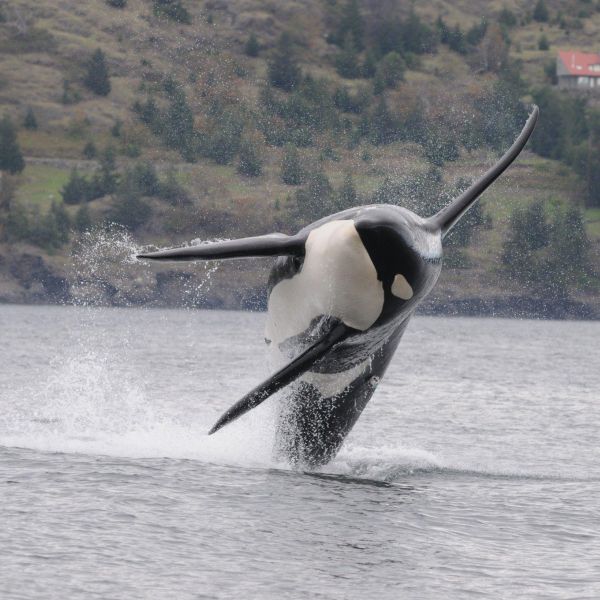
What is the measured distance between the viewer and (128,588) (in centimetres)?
1945

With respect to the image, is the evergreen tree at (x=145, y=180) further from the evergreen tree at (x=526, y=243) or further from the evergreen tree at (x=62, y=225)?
the evergreen tree at (x=526, y=243)

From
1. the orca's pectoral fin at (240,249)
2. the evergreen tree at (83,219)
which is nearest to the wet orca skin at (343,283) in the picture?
the orca's pectoral fin at (240,249)

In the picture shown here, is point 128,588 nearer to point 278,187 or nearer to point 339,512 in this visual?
point 339,512

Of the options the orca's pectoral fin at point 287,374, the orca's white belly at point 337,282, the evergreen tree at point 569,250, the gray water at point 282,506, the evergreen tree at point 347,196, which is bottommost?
the evergreen tree at point 569,250

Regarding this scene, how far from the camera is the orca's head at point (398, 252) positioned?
2023cm

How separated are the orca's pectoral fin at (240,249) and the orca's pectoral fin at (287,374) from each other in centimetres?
137

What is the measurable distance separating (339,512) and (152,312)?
155998 millimetres

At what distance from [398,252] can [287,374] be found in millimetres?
2588

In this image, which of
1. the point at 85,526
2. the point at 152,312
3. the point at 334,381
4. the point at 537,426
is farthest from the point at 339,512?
the point at 152,312

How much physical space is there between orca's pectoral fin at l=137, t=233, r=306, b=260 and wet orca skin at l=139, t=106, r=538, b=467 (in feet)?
0.05

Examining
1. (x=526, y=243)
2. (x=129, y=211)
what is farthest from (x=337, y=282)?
(x=526, y=243)

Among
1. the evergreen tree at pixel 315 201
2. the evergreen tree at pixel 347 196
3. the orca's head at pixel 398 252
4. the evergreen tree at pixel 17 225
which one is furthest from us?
the evergreen tree at pixel 315 201

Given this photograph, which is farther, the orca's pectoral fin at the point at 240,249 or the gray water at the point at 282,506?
the gray water at the point at 282,506

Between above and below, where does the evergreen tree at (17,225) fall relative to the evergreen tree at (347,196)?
below
